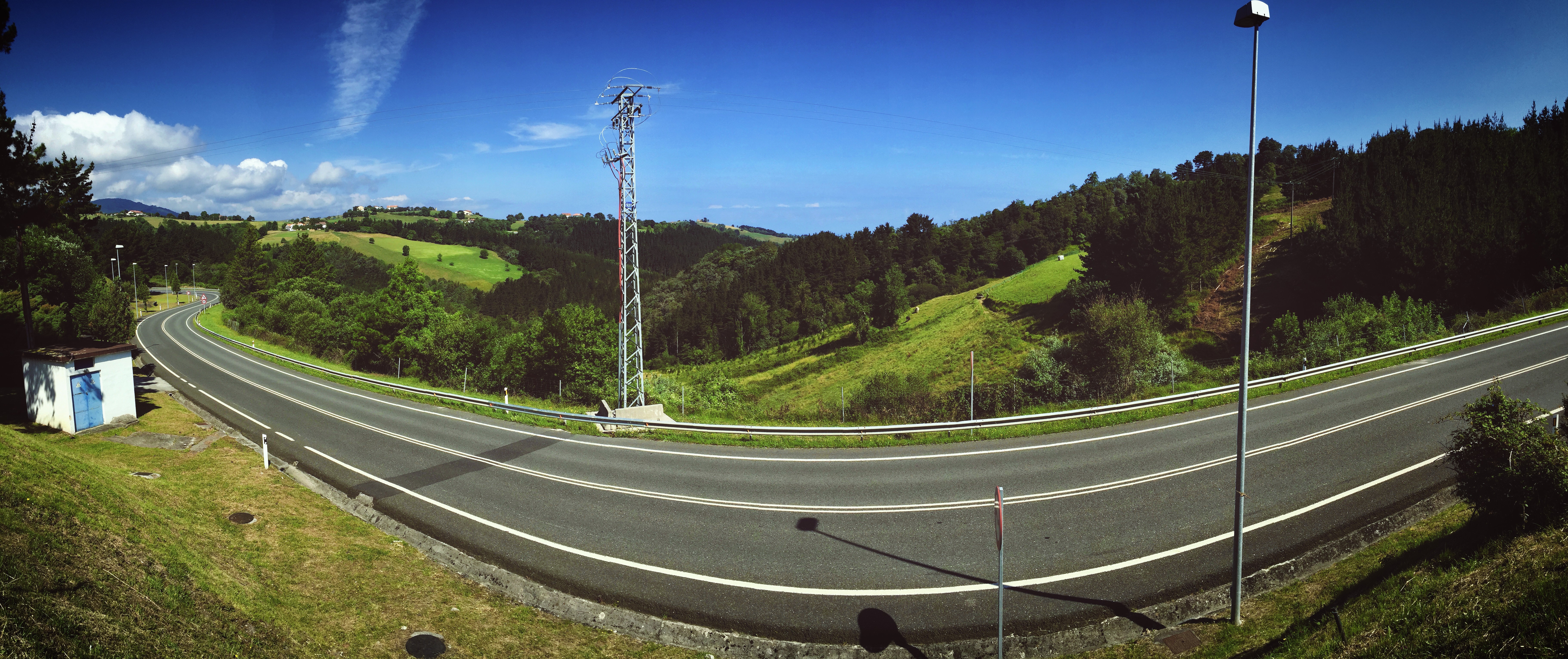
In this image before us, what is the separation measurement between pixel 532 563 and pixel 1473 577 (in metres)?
12.6

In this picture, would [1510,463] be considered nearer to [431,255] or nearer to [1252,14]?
[1252,14]

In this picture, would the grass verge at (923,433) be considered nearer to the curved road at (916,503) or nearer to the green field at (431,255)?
the curved road at (916,503)

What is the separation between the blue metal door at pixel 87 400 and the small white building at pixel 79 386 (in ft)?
0.05

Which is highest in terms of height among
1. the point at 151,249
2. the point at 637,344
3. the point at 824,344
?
the point at 151,249

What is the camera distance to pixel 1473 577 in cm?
614

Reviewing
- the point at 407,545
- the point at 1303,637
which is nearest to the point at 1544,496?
the point at 1303,637

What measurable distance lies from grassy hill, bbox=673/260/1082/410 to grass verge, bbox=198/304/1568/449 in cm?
1515

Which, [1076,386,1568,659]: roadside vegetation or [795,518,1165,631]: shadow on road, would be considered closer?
[1076,386,1568,659]: roadside vegetation

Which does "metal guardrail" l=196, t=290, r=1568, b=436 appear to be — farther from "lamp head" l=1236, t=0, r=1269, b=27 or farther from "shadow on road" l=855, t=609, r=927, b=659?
"lamp head" l=1236, t=0, r=1269, b=27

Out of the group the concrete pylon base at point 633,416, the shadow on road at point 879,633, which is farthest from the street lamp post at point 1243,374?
the concrete pylon base at point 633,416

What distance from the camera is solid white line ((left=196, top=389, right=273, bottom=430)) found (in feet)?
72.1

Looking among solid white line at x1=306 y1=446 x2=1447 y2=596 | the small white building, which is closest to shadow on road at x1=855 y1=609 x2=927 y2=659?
solid white line at x1=306 y1=446 x2=1447 y2=596

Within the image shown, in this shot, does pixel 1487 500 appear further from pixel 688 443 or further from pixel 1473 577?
pixel 688 443

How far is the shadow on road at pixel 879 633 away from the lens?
25.9ft
